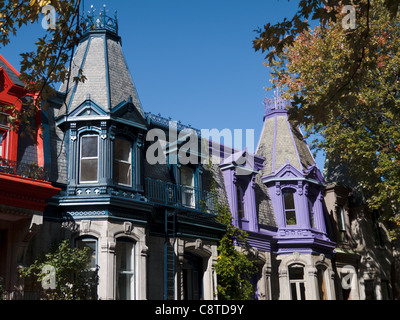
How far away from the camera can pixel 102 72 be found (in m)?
19.0

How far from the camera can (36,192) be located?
14422mm

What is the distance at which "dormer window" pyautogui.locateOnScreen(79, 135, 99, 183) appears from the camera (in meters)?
Result: 17.2

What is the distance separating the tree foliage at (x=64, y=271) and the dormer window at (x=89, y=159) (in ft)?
8.69

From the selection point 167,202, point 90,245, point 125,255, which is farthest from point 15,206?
point 167,202

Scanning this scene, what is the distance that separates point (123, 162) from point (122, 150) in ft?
1.74

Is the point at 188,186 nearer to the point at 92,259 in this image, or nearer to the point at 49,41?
the point at 92,259

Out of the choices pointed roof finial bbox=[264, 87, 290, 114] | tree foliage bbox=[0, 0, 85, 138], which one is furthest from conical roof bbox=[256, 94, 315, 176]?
tree foliage bbox=[0, 0, 85, 138]

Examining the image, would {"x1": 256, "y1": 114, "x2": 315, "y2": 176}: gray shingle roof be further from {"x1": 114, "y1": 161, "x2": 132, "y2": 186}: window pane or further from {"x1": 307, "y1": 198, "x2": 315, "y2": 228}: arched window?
{"x1": 114, "y1": 161, "x2": 132, "y2": 186}: window pane

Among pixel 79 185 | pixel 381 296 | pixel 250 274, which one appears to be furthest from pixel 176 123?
pixel 381 296

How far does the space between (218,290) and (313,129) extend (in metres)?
10.3

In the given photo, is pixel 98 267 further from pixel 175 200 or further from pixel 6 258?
pixel 175 200

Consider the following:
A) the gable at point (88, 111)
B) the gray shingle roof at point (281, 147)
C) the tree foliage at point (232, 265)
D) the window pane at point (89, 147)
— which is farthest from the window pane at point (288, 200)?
the gable at point (88, 111)

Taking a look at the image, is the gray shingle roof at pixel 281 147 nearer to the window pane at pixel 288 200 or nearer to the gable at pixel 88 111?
the window pane at pixel 288 200
